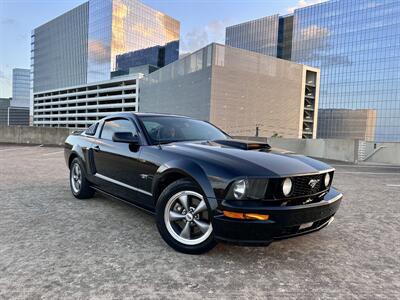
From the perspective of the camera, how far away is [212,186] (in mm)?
2805

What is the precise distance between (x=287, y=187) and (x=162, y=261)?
4.41 ft

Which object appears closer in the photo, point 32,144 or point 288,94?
point 32,144

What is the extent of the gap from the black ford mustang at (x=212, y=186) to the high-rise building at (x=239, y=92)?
144 feet

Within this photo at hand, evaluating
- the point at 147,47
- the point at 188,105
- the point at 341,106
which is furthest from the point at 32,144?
the point at 147,47

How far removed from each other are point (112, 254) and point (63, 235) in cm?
84

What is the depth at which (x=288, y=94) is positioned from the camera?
6344 cm

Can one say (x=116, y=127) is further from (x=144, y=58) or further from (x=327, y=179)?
(x=144, y=58)

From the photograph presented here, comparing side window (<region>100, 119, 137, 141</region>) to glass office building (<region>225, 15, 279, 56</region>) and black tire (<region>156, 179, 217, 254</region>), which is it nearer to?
black tire (<region>156, 179, 217, 254</region>)

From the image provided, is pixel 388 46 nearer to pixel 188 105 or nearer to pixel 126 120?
pixel 188 105

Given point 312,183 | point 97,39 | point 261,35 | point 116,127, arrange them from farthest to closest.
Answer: point 97,39 → point 261,35 → point 116,127 → point 312,183

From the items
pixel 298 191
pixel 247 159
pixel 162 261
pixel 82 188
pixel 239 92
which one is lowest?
pixel 162 261

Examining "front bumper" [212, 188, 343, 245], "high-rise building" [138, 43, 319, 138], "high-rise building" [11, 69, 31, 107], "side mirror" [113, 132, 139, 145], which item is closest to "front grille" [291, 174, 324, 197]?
"front bumper" [212, 188, 343, 245]

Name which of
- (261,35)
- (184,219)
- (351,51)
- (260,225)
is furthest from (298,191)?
(261,35)

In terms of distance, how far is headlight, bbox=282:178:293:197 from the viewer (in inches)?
108
